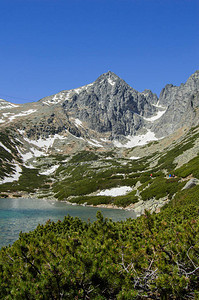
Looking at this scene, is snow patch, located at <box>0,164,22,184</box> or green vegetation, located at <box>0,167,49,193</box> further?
snow patch, located at <box>0,164,22,184</box>

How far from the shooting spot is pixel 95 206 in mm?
51594

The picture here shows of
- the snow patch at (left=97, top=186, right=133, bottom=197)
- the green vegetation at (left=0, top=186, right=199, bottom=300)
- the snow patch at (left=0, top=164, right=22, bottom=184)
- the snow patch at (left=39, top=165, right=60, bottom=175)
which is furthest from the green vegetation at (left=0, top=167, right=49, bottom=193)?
the green vegetation at (left=0, top=186, right=199, bottom=300)

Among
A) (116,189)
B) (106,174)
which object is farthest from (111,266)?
(106,174)

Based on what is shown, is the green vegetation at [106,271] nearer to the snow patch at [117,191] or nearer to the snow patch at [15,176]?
the snow patch at [117,191]

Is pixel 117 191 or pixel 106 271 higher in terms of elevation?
pixel 106 271

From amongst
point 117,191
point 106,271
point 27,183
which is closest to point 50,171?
point 27,183

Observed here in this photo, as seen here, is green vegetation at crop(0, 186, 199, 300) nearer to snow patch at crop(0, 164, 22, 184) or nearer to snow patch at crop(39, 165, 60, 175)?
snow patch at crop(0, 164, 22, 184)

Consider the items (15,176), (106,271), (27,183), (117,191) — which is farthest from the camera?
(15,176)

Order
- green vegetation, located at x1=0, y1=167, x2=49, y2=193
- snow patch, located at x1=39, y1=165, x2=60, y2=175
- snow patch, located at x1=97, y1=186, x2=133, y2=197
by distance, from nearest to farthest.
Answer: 1. snow patch, located at x1=97, y1=186, x2=133, y2=197
2. green vegetation, located at x1=0, y1=167, x2=49, y2=193
3. snow patch, located at x1=39, y1=165, x2=60, y2=175

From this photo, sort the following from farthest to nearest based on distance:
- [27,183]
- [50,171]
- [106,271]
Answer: [50,171] → [27,183] → [106,271]

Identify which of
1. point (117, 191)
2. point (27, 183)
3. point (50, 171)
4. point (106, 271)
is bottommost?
point (117, 191)

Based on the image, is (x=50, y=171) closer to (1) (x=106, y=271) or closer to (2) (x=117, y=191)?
(2) (x=117, y=191)

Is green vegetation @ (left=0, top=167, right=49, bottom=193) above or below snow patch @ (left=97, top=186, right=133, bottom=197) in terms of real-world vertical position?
above

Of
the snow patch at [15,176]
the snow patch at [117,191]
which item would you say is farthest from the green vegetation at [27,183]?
the snow patch at [117,191]
